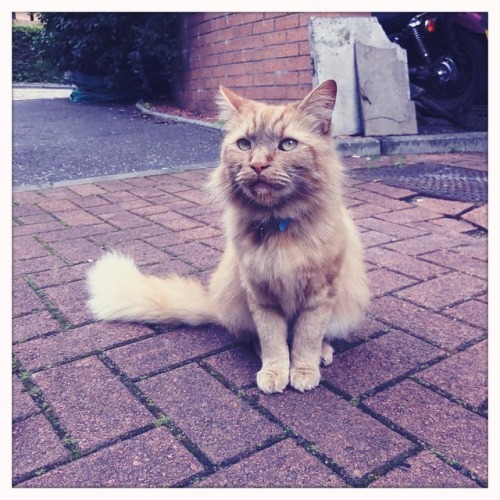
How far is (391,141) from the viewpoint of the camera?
5.47m

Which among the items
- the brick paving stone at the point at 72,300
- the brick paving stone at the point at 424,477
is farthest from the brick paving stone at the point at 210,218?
the brick paving stone at the point at 424,477

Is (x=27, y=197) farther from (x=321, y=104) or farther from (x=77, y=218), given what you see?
(x=321, y=104)

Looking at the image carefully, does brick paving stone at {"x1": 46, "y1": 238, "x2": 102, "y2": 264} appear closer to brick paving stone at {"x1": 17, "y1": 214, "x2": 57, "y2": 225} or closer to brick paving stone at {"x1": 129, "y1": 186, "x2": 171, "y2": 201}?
brick paving stone at {"x1": 17, "y1": 214, "x2": 57, "y2": 225}

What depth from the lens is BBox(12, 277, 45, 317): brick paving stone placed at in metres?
2.39

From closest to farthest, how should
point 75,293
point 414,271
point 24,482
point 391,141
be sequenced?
point 24,482 → point 75,293 → point 414,271 → point 391,141

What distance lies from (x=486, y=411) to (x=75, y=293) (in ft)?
6.21

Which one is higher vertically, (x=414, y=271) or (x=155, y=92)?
(x=155, y=92)

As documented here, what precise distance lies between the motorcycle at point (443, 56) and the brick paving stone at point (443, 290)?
3.96 metres

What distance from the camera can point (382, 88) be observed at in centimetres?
552

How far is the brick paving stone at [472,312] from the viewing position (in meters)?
2.24

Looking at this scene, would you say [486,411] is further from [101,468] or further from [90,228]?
[90,228]

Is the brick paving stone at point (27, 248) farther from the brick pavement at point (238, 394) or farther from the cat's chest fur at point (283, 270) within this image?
the cat's chest fur at point (283, 270)

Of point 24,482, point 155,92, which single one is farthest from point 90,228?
point 155,92
